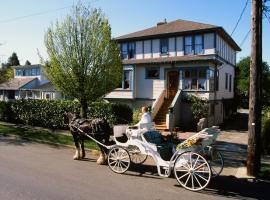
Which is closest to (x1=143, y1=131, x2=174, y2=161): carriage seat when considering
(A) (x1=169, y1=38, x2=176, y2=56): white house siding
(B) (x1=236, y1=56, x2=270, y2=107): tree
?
(A) (x1=169, y1=38, x2=176, y2=56): white house siding

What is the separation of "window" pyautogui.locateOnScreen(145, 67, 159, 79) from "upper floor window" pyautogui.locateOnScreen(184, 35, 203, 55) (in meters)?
3.04

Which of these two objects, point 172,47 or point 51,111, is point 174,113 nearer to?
point 172,47

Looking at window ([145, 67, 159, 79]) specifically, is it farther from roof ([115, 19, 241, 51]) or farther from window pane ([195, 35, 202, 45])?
window pane ([195, 35, 202, 45])

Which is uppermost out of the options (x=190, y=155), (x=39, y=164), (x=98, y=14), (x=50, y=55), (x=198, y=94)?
(x=98, y=14)

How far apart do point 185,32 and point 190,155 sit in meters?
20.8

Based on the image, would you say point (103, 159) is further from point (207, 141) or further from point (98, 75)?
point (98, 75)

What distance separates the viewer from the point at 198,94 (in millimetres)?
26562

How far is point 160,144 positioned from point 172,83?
18.5 m

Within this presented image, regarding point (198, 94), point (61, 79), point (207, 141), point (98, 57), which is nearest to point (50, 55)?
point (61, 79)

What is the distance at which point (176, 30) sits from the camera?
94.7 feet

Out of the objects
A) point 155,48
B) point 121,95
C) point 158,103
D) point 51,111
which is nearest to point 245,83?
point 155,48

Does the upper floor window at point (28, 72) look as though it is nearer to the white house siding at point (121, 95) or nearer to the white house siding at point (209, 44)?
the white house siding at point (121, 95)

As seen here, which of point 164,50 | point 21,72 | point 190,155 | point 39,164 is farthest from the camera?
point 21,72

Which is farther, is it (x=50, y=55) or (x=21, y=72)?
(x=21, y=72)
